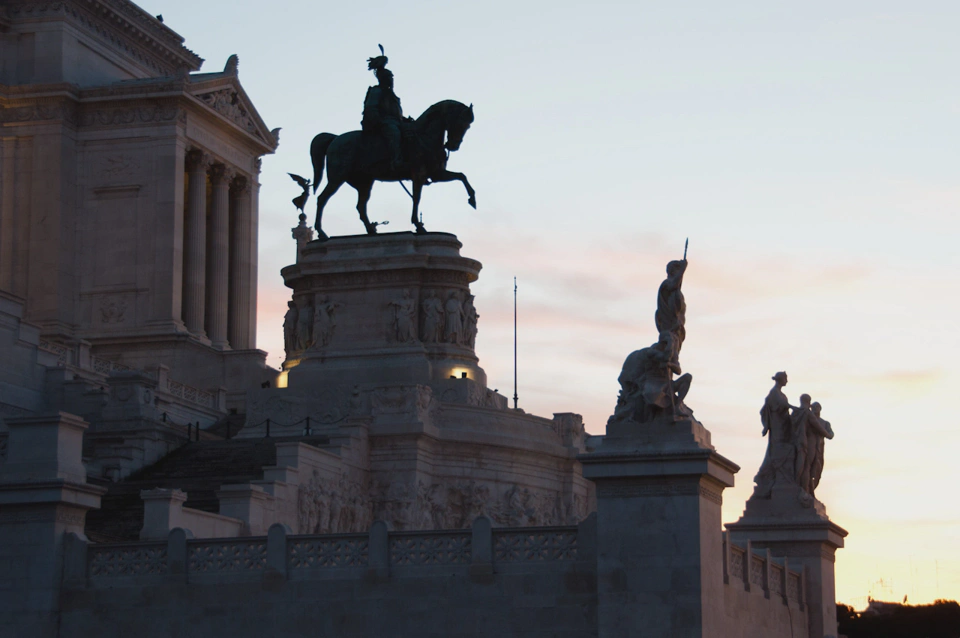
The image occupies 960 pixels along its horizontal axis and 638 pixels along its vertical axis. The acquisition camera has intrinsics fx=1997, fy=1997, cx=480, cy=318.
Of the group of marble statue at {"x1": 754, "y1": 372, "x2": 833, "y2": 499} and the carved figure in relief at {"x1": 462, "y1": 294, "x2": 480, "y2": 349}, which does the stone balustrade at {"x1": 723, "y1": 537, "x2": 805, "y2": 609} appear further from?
the carved figure in relief at {"x1": 462, "y1": 294, "x2": 480, "y2": 349}

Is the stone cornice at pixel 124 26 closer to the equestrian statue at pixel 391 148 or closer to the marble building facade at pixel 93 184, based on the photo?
the marble building facade at pixel 93 184

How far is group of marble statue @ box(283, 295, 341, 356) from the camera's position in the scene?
5709 centimetres

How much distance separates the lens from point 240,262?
83.9 meters

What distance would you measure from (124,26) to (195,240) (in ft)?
31.7

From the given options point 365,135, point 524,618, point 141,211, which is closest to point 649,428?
point 524,618

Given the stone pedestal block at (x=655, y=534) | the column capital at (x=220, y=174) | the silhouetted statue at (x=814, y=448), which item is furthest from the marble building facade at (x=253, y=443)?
the silhouetted statue at (x=814, y=448)

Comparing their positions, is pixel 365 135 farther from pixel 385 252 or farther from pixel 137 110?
pixel 137 110

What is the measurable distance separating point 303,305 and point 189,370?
1424cm

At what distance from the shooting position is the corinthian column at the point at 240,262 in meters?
82.6

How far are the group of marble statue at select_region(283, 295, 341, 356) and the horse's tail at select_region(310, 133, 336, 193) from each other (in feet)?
13.6

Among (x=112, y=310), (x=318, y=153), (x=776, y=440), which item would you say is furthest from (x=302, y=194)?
(x=776, y=440)

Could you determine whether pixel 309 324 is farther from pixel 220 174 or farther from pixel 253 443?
pixel 220 174

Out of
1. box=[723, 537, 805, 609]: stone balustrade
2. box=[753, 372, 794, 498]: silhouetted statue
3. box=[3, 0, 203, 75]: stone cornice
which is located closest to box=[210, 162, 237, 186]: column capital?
box=[3, 0, 203, 75]: stone cornice

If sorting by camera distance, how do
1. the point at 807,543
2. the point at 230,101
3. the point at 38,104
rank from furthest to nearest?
1. the point at 230,101
2. the point at 38,104
3. the point at 807,543
